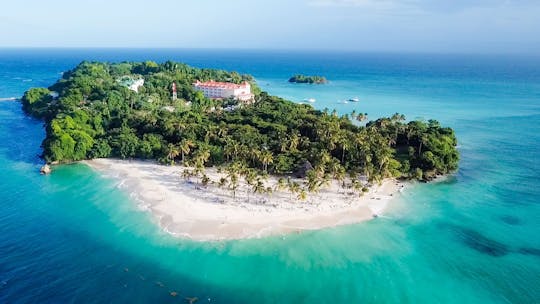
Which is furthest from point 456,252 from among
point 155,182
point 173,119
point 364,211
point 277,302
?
point 173,119

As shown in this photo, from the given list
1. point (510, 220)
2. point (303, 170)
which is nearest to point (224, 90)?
point (303, 170)

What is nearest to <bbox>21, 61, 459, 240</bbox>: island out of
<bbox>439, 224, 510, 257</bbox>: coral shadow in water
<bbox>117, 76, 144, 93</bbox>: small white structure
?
<bbox>439, 224, 510, 257</bbox>: coral shadow in water

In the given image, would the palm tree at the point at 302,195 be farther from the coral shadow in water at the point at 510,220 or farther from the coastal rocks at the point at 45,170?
the coastal rocks at the point at 45,170

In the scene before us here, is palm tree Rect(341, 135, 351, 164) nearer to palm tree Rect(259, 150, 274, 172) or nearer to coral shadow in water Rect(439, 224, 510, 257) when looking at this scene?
palm tree Rect(259, 150, 274, 172)

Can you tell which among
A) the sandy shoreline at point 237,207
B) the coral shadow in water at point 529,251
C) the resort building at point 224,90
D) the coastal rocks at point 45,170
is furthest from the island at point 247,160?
the resort building at point 224,90

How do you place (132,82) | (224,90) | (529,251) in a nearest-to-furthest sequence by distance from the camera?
(529,251), (224,90), (132,82)

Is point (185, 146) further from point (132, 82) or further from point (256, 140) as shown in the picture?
point (132, 82)
